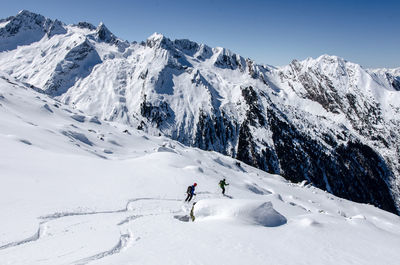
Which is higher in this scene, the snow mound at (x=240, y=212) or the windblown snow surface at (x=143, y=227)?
the snow mound at (x=240, y=212)

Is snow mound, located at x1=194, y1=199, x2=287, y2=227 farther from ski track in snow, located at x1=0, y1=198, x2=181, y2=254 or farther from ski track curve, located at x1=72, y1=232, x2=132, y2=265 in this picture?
ski track curve, located at x1=72, y1=232, x2=132, y2=265

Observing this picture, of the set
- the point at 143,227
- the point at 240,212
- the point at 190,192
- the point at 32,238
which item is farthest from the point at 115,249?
the point at 190,192

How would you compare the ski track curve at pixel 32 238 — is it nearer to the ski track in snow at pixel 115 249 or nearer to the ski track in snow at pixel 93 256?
the ski track in snow at pixel 93 256

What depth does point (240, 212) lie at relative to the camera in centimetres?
1775

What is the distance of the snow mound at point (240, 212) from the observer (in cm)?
1762

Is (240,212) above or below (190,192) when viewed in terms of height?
above

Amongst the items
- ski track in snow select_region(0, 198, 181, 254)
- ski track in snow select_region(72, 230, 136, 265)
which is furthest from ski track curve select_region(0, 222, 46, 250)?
ski track in snow select_region(72, 230, 136, 265)

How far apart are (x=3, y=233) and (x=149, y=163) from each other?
27.0 m

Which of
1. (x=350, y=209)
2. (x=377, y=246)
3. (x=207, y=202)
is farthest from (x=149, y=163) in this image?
(x=350, y=209)

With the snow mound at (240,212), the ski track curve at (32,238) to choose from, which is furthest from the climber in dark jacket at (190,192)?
the ski track curve at (32,238)

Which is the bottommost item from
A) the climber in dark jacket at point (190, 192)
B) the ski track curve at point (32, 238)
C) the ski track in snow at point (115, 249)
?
the ski track curve at point (32, 238)

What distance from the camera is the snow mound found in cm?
1762

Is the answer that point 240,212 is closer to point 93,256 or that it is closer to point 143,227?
point 143,227

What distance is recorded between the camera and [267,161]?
181625 millimetres
